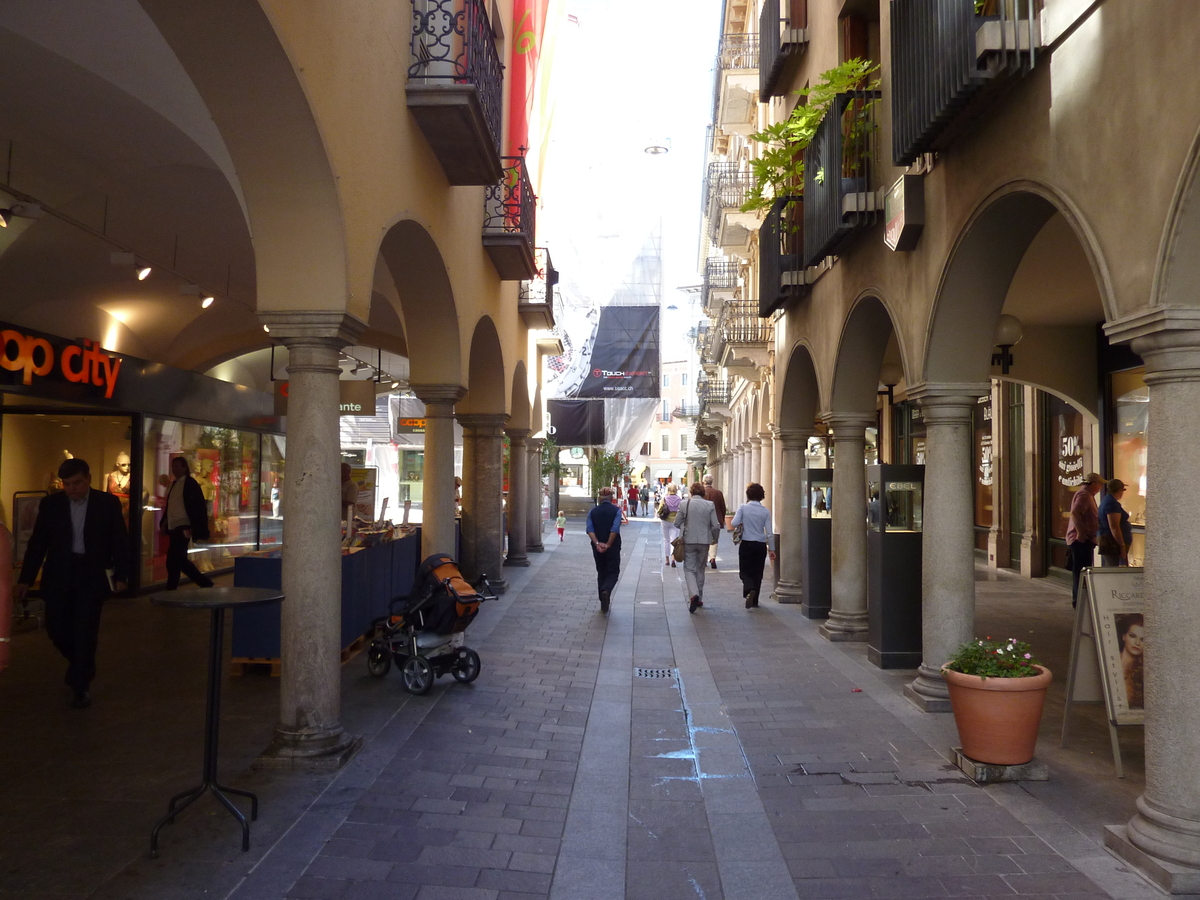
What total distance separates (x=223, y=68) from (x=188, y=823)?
167 inches

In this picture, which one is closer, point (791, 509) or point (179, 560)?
point (179, 560)

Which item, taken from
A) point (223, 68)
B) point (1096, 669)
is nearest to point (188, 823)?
point (223, 68)

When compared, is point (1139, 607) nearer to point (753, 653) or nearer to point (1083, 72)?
point (1083, 72)

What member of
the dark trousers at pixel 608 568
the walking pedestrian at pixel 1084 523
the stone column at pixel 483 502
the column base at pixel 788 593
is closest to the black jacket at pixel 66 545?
the dark trousers at pixel 608 568

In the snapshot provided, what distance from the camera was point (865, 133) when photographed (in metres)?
8.89

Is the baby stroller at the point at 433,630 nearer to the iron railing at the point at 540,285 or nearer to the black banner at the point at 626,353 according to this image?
the iron railing at the point at 540,285

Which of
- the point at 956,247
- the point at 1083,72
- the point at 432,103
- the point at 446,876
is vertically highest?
the point at 432,103

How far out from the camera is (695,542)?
13.0 meters

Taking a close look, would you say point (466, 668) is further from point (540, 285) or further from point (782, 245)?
point (540, 285)

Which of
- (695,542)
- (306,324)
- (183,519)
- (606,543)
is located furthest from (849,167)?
(183,519)

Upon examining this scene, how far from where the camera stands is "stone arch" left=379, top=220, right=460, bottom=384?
9070mm

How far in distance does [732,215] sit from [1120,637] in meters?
19.7

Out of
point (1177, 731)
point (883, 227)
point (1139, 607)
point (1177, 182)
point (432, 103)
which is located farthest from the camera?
point (883, 227)

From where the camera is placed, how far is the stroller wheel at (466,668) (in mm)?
8164
